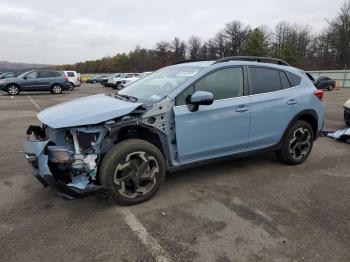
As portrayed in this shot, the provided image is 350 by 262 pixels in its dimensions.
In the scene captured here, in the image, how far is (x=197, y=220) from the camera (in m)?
3.32

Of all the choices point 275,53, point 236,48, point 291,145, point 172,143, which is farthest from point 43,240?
point 236,48

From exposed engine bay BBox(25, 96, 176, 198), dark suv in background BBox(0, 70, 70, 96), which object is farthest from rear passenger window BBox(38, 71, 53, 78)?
exposed engine bay BBox(25, 96, 176, 198)

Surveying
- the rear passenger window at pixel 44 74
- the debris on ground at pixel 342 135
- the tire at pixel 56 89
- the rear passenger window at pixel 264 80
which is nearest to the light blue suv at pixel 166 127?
the rear passenger window at pixel 264 80

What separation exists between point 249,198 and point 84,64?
114493 mm

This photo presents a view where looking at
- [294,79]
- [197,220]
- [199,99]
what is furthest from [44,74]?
[197,220]

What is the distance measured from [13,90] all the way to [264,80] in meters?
20.2

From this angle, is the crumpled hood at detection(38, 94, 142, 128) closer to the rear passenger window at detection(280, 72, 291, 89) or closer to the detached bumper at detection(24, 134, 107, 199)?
the detached bumper at detection(24, 134, 107, 199)

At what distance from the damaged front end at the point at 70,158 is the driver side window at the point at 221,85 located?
115 centimetres

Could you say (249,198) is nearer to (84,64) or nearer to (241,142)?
(241,142)

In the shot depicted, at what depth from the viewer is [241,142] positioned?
437 centimetres

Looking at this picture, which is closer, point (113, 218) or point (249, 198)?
point (113, 218)

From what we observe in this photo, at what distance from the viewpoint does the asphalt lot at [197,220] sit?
278 centimetres

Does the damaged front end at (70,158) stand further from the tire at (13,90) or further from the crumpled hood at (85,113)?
the tire at (13,90)

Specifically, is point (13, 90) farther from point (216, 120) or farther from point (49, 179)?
point (216, 120)
